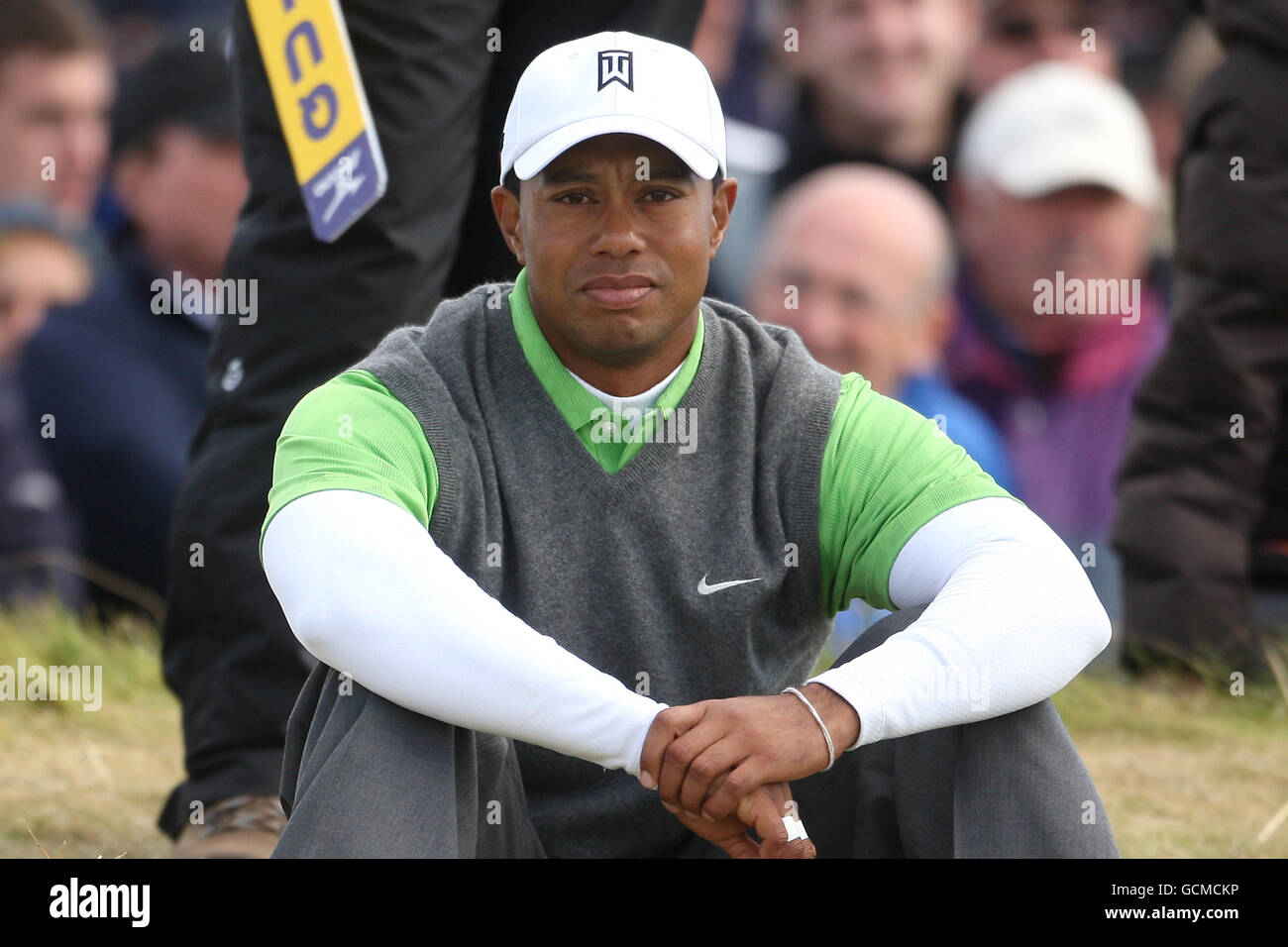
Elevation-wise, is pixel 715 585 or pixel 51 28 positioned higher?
pixel 51 28

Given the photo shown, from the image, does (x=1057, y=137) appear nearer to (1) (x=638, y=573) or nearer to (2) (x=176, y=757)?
(2) (x=176, y=757)

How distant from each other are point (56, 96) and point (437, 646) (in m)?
3.89

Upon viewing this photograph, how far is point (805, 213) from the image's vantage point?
18.2 ft

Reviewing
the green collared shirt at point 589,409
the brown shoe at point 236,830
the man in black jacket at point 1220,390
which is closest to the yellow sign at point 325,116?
the green collared shirt at point 589,409

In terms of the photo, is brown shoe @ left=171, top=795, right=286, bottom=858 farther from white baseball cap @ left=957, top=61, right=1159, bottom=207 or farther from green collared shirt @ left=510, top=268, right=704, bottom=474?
white baseball cap @ left=957, top=61, right=1159, bottom=207

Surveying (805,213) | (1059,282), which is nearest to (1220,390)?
(1059,282)

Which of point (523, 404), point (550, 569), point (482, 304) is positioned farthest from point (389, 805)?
point (482, 304)

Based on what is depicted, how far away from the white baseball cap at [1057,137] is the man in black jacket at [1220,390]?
97 centimetres

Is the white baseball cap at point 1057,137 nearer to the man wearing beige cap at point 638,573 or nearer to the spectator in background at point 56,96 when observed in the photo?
the spectator in background at point 56,96

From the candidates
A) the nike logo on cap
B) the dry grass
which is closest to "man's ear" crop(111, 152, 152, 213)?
the dry grass

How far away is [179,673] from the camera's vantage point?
11.0ft

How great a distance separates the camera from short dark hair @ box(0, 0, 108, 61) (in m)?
5.59

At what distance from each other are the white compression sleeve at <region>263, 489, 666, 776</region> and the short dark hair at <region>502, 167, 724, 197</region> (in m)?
0.62

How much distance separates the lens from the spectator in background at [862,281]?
554 cm
